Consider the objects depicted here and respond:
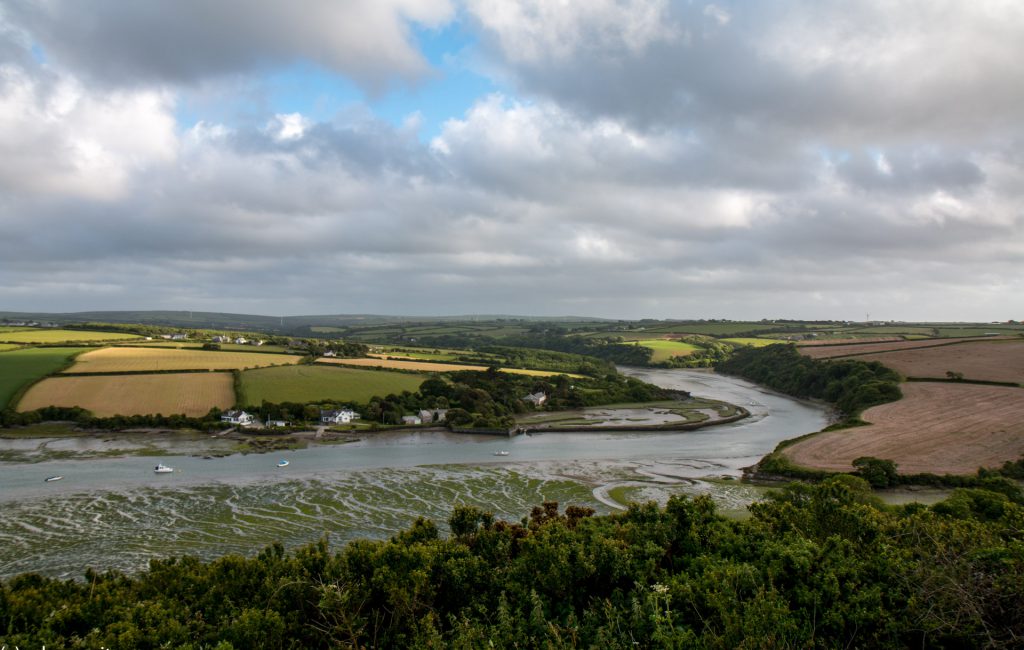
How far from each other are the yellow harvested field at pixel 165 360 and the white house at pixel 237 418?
20.3 m

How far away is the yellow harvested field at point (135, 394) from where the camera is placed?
5978cm

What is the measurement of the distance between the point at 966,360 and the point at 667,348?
7224 centimetres

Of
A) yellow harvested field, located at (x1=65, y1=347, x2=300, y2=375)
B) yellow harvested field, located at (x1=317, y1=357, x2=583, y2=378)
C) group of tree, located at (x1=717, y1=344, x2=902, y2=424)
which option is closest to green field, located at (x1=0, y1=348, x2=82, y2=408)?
yellow harvested field, located at (x1=65, y1=347, x2=300, y2=375)

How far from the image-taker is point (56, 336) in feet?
342

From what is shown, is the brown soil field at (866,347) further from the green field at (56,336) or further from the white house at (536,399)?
the green field at (56,336)

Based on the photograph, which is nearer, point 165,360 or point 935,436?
point 935,436

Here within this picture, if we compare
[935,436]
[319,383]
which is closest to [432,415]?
[319,383]

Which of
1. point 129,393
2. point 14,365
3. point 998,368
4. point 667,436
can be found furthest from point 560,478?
point 14,365

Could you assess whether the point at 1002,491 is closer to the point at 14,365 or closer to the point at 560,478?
the point at 560,478

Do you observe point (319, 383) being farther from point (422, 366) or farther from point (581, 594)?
point (581, 594)

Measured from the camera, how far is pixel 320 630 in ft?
40.2

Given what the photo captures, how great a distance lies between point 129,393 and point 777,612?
235ft

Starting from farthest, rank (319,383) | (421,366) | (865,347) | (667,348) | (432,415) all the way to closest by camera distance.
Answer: (667,348) < (865,347) < (421,366) < (319,383) < (432,415)

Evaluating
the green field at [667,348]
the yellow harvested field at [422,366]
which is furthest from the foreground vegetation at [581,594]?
the green field at [667,348]
